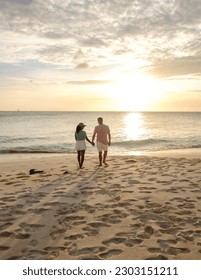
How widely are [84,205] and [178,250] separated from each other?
283 centimetres

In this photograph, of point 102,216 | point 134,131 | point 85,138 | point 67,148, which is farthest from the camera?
point 134,131

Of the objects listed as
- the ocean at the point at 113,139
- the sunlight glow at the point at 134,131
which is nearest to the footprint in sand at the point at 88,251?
the ocean at the point at 113,139

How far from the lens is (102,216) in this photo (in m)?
6.36

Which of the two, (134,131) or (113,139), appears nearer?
(113,139)

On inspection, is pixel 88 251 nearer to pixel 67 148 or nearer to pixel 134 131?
pixel 67 148

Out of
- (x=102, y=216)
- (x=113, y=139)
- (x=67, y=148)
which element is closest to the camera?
(x=102, y=216)

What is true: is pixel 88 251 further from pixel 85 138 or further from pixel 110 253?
pixel 85 138

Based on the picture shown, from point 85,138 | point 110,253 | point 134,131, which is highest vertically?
point 85,138

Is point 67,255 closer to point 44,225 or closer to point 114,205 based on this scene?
point 44,225

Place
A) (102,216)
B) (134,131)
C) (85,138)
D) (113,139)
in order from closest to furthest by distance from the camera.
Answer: (102,216) → (85,138) → (113,139) → (134,131)

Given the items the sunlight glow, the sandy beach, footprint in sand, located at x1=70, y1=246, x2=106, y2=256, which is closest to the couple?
the sandy beach

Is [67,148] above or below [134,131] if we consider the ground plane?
A: below

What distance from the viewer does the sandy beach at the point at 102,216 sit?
15.9 feet

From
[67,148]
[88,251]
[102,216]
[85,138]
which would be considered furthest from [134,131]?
[88,251]
